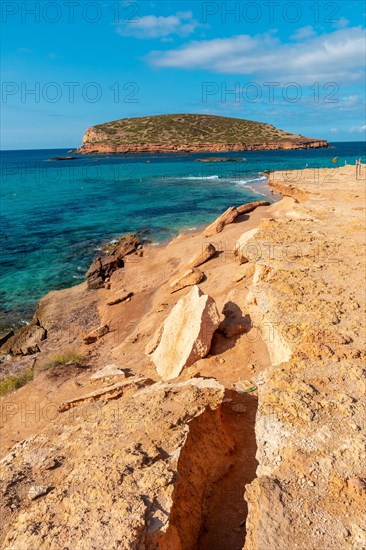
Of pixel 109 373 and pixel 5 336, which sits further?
pixel 5 336

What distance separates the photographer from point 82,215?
4353 cm

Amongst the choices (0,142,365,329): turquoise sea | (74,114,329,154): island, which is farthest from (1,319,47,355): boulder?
(74,114,329,154): island

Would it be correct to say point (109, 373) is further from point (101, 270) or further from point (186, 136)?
point (186, 136)

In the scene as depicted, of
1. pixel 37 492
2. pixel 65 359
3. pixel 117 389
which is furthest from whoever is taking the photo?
pixel 65 359

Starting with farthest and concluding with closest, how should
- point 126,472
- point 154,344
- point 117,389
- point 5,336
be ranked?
point 5,336 < point 154,344 < point 117,389 < point 126,472

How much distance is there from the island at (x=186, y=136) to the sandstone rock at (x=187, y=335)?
134474mm

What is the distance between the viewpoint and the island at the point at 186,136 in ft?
459

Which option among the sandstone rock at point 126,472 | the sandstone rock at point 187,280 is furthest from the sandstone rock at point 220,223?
the sandstone rock at point 126,472

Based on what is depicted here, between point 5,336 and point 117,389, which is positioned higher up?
point 117,389

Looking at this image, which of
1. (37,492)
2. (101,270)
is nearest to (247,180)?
(101,270)

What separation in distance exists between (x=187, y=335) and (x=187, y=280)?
719 cm

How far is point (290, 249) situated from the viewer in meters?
11.9

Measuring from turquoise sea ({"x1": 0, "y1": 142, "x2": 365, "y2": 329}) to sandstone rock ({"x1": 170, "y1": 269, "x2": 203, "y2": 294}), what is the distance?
862cm

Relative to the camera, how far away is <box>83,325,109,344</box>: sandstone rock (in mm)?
16594
